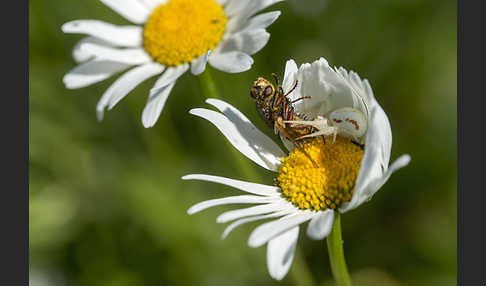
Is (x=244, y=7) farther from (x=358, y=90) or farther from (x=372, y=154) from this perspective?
(x=372, y=154)

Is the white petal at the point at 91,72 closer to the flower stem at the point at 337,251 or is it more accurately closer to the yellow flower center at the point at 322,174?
the yellow flower center at the point at 322,174

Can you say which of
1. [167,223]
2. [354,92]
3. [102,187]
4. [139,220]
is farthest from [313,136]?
[102,187]

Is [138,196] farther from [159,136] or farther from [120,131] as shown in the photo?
[120,131]

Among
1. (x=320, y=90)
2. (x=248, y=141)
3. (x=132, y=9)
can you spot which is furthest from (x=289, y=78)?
(x=132, y=9)

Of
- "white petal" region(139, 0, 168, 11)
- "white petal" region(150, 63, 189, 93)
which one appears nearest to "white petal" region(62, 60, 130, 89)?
"white petal" region(150, 63, 189, 93)

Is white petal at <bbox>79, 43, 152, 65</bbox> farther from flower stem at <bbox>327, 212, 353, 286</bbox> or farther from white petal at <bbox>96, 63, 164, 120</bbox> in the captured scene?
flower stem at <bbox>327, 212, 353, 286</bbox>
